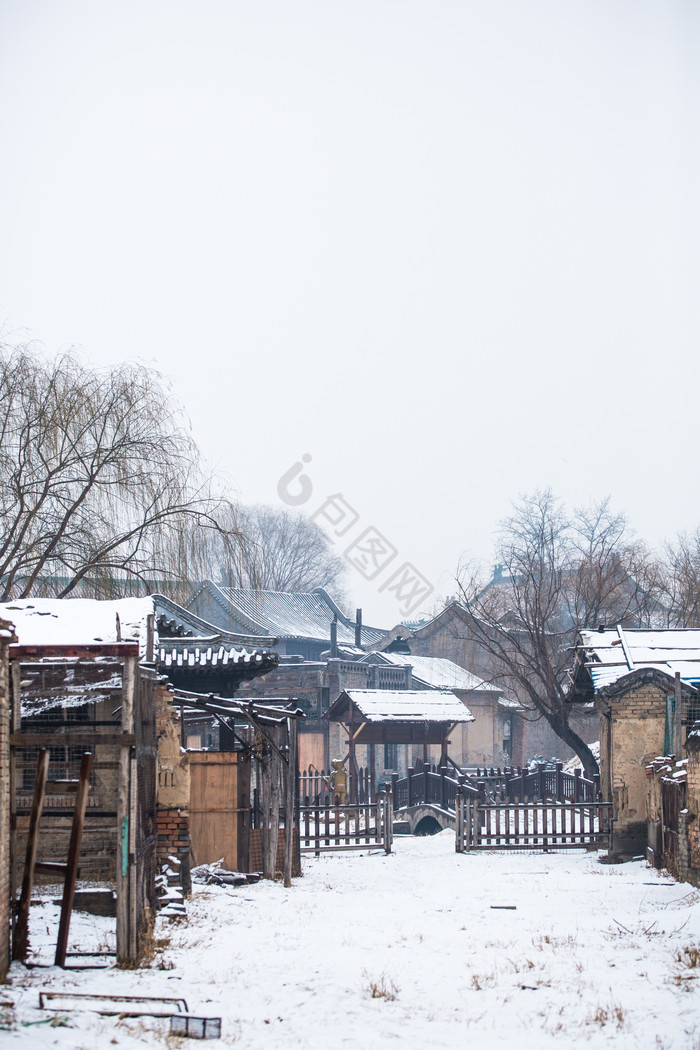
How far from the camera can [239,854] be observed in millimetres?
14148

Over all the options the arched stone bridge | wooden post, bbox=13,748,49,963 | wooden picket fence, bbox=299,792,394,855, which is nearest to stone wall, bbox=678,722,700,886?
wooden picket fence, bbox=299,792,394,855

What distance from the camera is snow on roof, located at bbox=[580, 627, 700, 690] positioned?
17625 millimetres

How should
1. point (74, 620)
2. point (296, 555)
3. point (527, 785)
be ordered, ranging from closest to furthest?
point (74, 620), point (527, 785), point (296, 555)

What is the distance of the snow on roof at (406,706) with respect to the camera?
26203 millimetres

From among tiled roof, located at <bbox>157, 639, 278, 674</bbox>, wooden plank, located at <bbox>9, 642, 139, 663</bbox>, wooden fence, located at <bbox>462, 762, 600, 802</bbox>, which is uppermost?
wooden plank, located at <bbox>9, 642, 139, 663</bbox>

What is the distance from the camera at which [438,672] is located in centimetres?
4147

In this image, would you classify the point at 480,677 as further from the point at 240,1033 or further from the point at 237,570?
the point at 240,1033

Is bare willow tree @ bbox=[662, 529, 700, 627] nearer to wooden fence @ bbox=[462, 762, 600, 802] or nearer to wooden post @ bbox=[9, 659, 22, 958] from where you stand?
wooden fence @ bbox=[462, 762, 600, 802]

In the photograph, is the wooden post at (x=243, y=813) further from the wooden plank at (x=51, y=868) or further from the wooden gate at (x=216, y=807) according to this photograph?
the wooden plank at (x=51, y=868)

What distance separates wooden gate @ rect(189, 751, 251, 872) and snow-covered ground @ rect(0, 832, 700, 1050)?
0.75 meters

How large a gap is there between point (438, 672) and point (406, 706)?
1454 centimetres

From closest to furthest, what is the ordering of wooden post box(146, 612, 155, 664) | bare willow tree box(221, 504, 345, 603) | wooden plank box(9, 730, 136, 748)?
wooden plank box(9, 730, 136, 748)
wooden post box(146, 612, 155, 664)
bare willow tree box(221, 504, 345, 603)

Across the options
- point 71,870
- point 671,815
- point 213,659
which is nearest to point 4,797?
point 71,870

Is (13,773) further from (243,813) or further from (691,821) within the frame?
(691,821)
